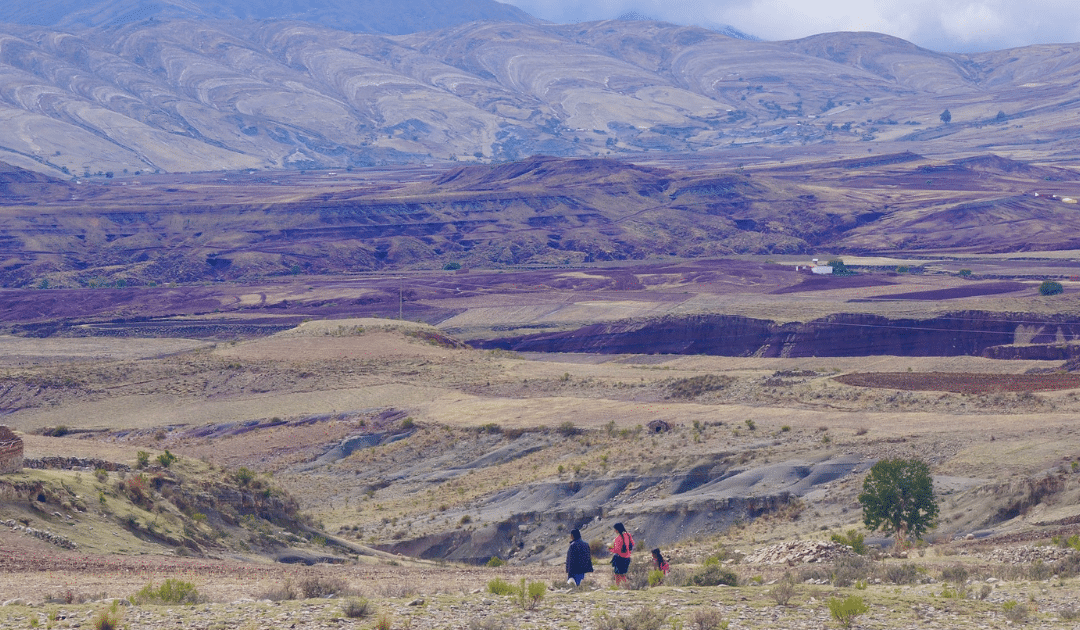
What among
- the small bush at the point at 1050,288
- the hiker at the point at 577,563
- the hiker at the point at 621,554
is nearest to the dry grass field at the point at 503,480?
the hiker at the point at 621,554

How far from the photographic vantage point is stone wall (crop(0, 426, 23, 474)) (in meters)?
24.9

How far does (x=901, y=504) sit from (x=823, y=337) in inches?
1948

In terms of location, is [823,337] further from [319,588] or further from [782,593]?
[319,588]

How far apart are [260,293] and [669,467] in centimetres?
7878

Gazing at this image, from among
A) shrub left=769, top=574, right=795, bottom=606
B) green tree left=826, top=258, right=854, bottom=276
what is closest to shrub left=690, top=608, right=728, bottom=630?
shrub left=769, top=574, right=795, bottom=606

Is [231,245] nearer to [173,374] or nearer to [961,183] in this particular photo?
[173,374]

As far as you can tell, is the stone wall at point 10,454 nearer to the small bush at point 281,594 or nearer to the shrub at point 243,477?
the shrub at point 243,477

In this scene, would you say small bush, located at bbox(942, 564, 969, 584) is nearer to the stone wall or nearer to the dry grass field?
the dry grass field

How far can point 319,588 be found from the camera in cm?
1784

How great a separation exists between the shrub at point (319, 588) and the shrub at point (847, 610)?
691 centimetres

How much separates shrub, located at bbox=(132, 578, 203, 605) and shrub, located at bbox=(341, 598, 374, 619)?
7.62 ft

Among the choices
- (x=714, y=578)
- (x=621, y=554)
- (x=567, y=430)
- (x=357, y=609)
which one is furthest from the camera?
(x=567, y=430)

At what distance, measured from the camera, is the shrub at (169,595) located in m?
16.7

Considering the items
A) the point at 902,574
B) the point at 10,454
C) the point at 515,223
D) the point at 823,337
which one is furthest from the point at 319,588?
the point at 515,223
